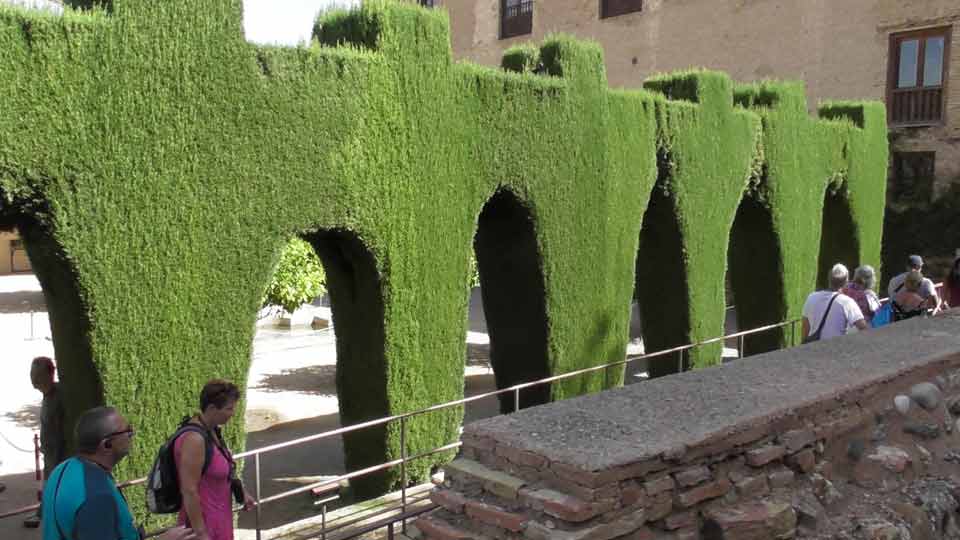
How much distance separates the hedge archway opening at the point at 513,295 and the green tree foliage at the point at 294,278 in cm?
653

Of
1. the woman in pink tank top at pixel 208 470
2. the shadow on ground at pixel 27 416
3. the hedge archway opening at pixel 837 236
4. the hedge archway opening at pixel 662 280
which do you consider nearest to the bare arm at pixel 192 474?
the woman in pink tank top at pixel 208 470

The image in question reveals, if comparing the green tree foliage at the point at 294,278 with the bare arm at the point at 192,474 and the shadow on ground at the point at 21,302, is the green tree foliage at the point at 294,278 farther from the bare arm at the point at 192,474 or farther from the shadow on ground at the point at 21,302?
the shadow on ground at the point at 21,302

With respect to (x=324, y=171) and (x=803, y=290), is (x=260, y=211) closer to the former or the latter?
(x=324, y=171)

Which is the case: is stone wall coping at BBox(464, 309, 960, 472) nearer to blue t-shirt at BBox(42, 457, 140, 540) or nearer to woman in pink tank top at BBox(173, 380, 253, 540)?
woman in pink tank top at BBox(173, 380, 253, 540)

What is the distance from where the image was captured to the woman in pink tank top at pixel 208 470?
4371 millimetres

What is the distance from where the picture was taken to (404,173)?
8422 mm

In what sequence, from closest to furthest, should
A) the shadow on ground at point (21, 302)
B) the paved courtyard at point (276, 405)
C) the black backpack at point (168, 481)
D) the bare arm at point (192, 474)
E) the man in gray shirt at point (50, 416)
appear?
the bare arm at point (192, 474)
the black backpack at point (168, 481)
the man in gray shirt at point (50, 416)
the paved courtyard at point (276, 405)
the shadow on ground at point (21, 302)

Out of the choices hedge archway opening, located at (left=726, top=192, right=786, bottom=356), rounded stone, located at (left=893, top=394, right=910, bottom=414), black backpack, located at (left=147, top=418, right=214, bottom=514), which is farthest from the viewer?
hedge archway opening, located at (left=726, top=192, right=786, bottom=356)

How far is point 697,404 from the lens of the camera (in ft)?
15.7

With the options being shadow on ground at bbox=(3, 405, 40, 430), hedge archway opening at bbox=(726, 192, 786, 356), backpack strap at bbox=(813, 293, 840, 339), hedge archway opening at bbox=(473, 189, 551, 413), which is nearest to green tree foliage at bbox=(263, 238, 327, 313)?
shadow on ground at bbox=(3, 405, 40, 430)

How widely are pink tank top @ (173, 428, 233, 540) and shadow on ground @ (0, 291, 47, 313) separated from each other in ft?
87.1

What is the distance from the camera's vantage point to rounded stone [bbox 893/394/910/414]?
17.9 ft

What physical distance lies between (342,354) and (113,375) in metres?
2.77

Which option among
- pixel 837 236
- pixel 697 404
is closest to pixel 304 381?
pixel 837 236
